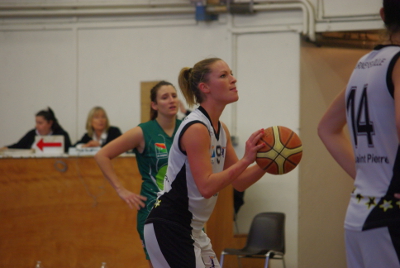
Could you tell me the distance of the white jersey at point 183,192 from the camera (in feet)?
9.07

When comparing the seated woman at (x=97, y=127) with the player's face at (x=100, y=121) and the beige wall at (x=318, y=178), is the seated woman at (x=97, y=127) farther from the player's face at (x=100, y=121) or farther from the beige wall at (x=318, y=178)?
the beige wall at (x=318, y=178)

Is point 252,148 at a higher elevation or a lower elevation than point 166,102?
lower

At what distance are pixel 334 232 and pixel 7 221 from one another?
4.28m

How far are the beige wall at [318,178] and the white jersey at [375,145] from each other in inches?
199

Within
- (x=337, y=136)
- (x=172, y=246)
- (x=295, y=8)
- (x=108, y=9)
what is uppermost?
(x=108, y=9)

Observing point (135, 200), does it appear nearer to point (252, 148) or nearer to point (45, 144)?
point (252, 148)

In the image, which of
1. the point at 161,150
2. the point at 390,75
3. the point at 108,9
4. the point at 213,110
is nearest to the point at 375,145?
the point at 390,75

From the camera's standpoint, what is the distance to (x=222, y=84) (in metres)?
2.89

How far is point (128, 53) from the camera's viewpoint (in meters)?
7.76

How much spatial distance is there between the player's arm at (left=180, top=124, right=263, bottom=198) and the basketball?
0.24 feet

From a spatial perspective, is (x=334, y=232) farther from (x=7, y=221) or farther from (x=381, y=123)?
(x=381, y=123)

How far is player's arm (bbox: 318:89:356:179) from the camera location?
224 cm

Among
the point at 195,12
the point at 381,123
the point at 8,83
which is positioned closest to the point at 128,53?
the point at 195,12

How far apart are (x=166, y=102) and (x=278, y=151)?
1655 mm
